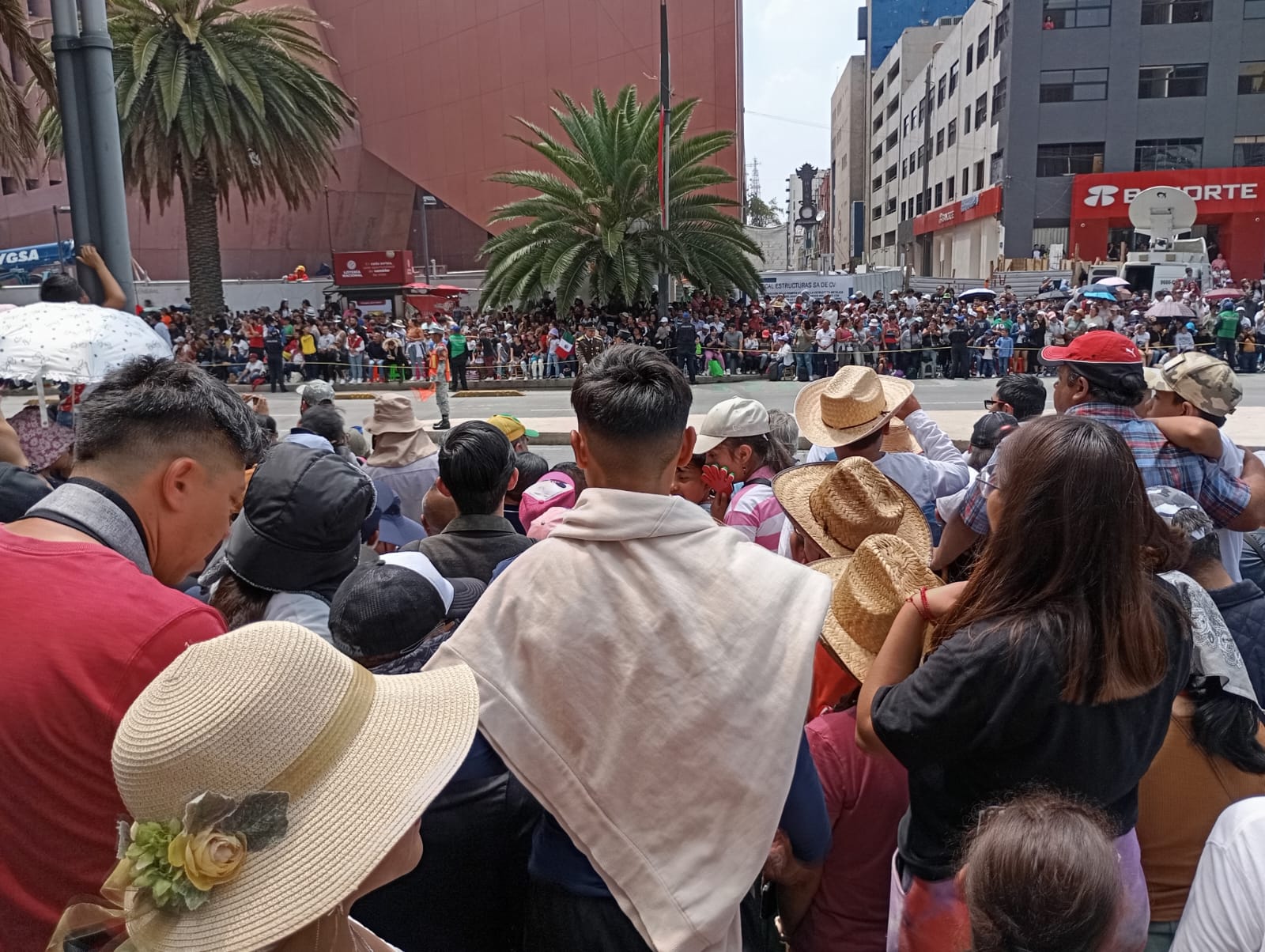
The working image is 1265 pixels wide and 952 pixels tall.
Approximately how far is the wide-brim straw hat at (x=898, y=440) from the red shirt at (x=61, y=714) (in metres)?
3.76

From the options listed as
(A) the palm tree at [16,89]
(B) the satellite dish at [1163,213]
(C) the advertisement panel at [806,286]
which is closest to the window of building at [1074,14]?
(B) the satellite dish at [1163,213]

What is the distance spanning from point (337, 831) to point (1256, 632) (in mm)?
2259

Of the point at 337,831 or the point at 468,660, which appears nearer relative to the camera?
→ the point at 337,831

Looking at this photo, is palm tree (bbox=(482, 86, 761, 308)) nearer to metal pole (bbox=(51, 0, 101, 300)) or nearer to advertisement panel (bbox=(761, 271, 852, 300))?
advertisement panel (bbox=(761, 271, 852, 300))

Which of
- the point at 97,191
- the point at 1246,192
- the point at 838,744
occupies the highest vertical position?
the point at 1246,192

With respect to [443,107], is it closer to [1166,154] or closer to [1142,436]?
[1166,154]

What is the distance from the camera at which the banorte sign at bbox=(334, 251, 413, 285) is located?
3300 cm

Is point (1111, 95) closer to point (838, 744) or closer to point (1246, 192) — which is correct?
point (1246, 192)

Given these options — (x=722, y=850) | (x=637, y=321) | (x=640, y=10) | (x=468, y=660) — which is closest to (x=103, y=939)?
(x=468, y=660)

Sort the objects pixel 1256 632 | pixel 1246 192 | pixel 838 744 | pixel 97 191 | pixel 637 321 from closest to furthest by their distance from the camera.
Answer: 1. pixel 838 744
2. pixel 1256 632
3. pixel 97 191
4. pixel 637 321
5. pixel 1246 192

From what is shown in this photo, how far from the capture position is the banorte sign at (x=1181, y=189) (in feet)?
131

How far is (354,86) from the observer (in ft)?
132

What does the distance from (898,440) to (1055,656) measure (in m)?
3.17

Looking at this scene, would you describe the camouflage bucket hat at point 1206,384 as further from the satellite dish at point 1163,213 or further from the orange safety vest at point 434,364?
the satellite dish at point 1163,213
